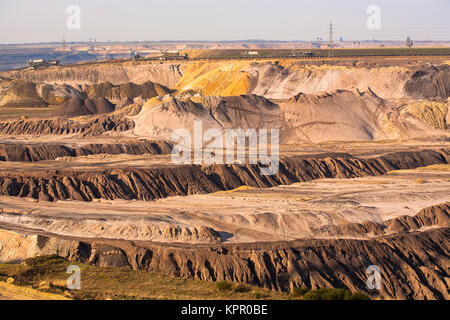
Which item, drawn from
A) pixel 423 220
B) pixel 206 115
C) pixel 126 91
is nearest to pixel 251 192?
pixel 423 220

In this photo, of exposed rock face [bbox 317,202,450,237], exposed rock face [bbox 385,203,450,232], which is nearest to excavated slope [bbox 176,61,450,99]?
exposed rock face [bbox 385,203,450,232]

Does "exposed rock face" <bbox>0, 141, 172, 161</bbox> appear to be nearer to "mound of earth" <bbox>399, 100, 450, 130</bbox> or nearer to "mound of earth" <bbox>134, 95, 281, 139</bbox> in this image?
"mound of earth" <bbox>134, 95, 281, 139</bbox>

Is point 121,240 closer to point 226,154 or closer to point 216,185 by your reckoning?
point 216,185

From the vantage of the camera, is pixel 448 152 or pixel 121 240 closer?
pixel 121 240

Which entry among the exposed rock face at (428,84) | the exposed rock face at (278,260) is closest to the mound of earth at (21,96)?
the exposed rock face at (428,84)

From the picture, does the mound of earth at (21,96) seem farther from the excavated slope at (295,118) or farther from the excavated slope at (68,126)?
the excavated slope at (295,118)

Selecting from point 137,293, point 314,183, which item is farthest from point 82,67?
point 137,293
